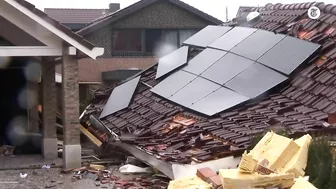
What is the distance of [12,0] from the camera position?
1457 centimetres

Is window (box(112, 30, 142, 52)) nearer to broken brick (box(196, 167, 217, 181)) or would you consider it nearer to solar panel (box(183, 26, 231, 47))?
solar panel (box(183, 26, 231, 47))

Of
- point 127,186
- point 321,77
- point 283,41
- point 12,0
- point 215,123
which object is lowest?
point 127,186

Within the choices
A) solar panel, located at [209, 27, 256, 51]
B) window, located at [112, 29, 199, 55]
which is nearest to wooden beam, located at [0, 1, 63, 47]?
solar panel, located at [209, 27, 256, 51]

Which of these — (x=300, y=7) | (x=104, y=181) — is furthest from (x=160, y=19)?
(x=104, y=181)

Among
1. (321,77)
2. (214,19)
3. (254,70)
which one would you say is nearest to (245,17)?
(254,70)

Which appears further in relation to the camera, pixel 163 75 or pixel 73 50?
pixel 163 75

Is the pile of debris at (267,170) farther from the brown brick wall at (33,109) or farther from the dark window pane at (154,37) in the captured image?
the dark window pane at (154,37)

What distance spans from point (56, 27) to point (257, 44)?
4.71 m

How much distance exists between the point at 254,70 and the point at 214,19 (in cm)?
1866

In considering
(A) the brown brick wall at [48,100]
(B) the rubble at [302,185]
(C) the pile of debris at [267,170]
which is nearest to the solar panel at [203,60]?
(A) the brown brick wall at [48,100]

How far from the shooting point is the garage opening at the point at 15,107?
19.7m

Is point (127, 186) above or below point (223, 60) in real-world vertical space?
below

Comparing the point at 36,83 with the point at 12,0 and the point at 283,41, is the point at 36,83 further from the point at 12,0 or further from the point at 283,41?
the point at 283,41

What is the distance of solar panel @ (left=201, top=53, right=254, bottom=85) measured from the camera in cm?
1459
